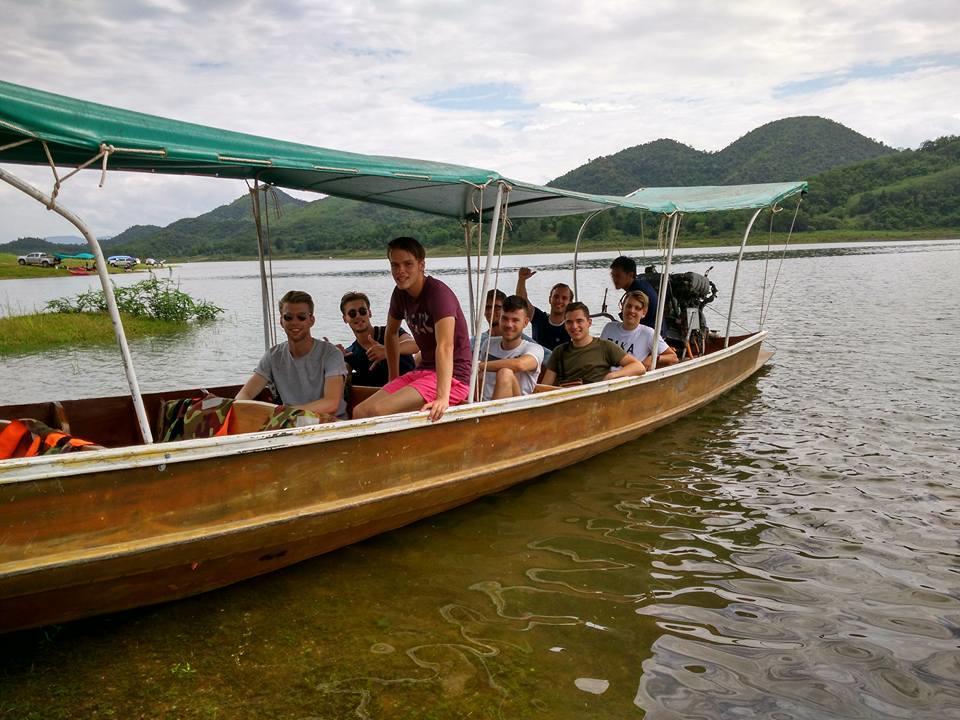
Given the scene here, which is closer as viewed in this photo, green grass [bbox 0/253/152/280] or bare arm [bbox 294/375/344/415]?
bare arm [bbox 294/375/344/415]

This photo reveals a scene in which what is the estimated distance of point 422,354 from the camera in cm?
538

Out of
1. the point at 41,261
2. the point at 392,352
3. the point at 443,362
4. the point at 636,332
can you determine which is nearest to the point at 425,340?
the point at 443,362

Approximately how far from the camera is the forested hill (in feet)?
258

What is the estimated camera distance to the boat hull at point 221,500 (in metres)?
3.34

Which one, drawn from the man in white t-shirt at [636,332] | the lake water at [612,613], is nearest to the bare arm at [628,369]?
the man in white t-shirt at [636,332]

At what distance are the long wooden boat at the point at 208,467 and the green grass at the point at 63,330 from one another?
45.7ft

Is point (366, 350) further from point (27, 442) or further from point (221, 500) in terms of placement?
point (27, 442)

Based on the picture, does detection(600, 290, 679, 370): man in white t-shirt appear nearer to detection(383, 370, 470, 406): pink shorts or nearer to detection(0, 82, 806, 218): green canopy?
detection(0, 82, 806, 218): green canopy

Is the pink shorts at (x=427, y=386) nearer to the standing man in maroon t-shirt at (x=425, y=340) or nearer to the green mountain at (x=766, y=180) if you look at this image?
the standing man in maroon t-shirt at (x=425, y=340)

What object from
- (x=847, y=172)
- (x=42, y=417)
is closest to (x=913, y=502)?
(x=42, y=417)

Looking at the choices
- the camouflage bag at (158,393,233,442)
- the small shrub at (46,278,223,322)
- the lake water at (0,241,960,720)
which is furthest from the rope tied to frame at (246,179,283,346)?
the small shrub at (46,278,223,322)

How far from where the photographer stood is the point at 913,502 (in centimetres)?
582

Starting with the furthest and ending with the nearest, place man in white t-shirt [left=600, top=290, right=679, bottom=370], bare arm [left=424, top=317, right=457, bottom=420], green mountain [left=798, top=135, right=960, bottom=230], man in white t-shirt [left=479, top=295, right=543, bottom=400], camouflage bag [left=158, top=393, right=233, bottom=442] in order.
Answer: green mountain [left=798, top=135, right=960, bottom=230]
man in white t-shirt [left=600, top=290, right=679, bottom=370]
man in white t-shirt [left=479, top=295, right=543, bottom=400]
bare arm [left=424, top=317, right=457, bottom=420]
camouflage bag [left=158, top=393, right=233, bottom=442]

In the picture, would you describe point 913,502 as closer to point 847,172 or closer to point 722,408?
point 722,408
